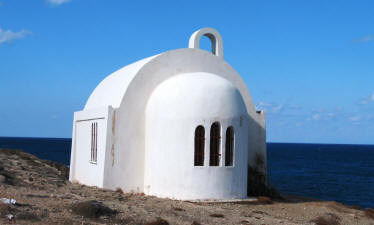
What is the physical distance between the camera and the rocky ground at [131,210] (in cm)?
1162

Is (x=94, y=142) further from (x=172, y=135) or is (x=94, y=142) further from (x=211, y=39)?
(x=211, y=39)

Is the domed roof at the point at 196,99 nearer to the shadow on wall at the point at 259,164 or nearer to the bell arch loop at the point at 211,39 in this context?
the bell arch loop at the point at 211,39

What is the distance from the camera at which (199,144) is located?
17.3 m

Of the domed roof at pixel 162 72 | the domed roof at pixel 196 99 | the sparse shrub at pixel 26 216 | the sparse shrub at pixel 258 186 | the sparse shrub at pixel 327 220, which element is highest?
the domed roof at pixel 162 72

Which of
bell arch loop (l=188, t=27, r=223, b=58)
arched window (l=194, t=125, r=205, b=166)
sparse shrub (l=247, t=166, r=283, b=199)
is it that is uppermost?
bell arch loop (l=188, t=27, r=223, b=58)

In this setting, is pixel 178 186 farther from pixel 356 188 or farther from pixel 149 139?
pixel 356 188

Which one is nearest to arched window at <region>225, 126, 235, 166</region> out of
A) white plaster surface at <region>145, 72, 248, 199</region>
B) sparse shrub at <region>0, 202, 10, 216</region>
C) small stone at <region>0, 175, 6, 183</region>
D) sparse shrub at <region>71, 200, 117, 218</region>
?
white plaster surface at <region>145, 72, 248, 199</region>

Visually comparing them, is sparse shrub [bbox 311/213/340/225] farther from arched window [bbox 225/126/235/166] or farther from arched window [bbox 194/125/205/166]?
arched window [bbox 194/125/205/166]

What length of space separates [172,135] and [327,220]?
246 inches

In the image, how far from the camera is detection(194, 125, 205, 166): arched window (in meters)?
17.2

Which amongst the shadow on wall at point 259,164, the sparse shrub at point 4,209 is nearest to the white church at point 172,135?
the shadow on wall at point 259,164

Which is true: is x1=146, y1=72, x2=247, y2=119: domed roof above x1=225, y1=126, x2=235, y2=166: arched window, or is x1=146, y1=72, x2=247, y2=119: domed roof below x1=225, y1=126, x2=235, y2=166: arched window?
above

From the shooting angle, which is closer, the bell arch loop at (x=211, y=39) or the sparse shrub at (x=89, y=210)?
the sparse shrub at (x=89, y=210)

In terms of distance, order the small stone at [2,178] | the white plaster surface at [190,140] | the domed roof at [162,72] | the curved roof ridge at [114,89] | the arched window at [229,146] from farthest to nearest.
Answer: the curved roof ridge at [114,89] < the domed roof at [162,72] < the arched window at [229,146] < the white plaster surface at [190,140] < the small stone at [2,178]
